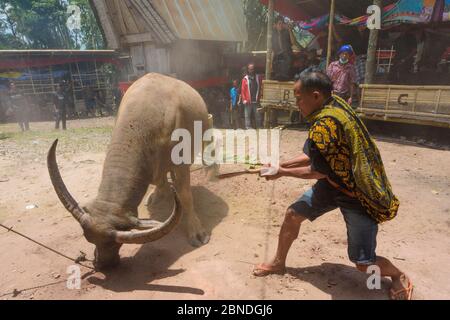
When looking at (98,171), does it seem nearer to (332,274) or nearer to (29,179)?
(29,179)

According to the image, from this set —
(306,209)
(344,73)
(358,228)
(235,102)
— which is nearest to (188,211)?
(306,209)

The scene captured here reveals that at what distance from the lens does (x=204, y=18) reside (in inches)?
594

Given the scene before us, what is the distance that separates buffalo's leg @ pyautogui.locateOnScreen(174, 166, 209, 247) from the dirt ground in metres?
0.17

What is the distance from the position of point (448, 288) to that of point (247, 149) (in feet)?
20.8

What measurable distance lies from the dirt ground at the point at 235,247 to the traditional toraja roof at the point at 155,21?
7.51m

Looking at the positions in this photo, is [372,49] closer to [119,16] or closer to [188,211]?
[188,211]

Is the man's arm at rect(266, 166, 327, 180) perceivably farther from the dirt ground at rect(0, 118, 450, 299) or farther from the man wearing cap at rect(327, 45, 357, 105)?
the man wearing cap at rect(327, 45, 357, 105)

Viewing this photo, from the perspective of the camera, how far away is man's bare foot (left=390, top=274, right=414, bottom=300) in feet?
10.4

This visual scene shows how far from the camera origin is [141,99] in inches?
183

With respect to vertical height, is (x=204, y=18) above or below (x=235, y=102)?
above

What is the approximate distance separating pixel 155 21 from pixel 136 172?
10.4 meters

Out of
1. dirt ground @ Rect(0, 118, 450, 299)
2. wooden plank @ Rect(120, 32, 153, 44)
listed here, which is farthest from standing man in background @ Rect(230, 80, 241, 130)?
dirt ground @ Rect(0, 118, 450, 299)
